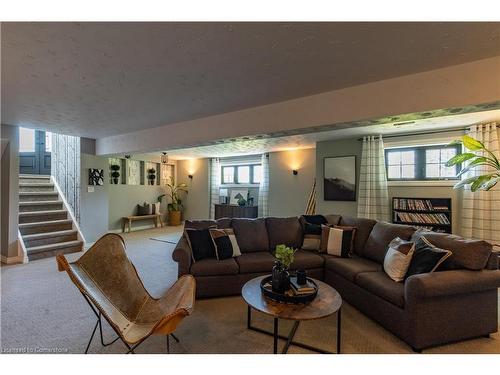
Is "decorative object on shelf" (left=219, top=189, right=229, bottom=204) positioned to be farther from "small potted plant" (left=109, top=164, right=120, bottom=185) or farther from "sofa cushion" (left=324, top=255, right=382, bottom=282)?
"sofa cushion" (left=324, top=255, right=382, bottom=282)

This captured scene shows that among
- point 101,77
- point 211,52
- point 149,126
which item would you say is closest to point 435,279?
point 211,52

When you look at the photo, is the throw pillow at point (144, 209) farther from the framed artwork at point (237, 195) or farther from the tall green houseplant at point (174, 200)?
the framed artwork at point (237, 195)

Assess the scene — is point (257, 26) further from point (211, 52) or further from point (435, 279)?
point (435, 279)

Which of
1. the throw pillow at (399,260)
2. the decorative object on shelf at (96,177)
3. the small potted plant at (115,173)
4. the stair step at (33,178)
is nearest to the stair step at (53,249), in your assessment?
the decorative object on shelf at (96,177)

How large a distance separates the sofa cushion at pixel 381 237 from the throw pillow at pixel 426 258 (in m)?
0.43

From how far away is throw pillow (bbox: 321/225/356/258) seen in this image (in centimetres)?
329

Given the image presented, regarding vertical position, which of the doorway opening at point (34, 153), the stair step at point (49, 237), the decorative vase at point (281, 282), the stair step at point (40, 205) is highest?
the doorway opening at point (34, 153)

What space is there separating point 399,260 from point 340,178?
3.09 metres

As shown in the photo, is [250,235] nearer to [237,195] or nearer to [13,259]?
[13,259]

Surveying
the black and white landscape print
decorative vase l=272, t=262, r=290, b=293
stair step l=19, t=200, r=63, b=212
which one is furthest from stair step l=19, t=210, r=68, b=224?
the black and white landscape print

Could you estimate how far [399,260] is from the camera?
244cm

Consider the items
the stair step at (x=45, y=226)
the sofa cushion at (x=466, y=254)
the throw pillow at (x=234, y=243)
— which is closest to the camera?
the sofa cushion at (x=466, y=254)

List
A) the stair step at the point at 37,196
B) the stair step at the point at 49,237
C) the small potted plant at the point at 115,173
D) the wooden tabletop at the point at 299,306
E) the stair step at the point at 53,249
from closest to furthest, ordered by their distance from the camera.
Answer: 1. the wooden tabletop at the point at 299,306
2. the stair step at the point at 53,249
3. the stair step at the point at 49,237
4. the stair step at the point at 37,196
5. the small potted plant at the point at 115,173

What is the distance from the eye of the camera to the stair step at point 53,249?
4500 millimetres
